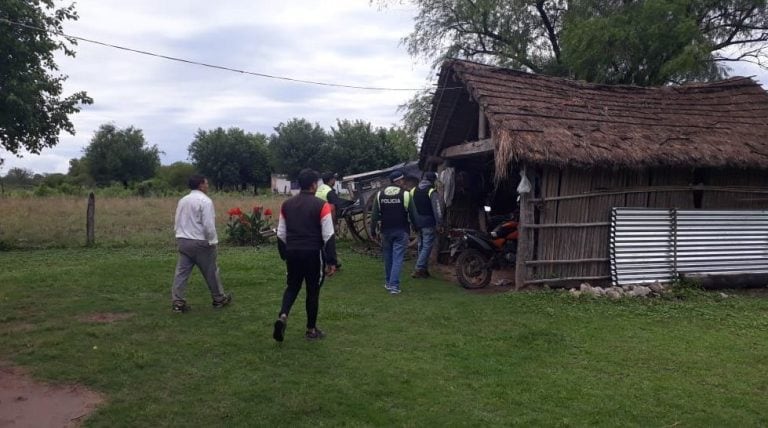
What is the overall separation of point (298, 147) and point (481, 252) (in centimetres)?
4168

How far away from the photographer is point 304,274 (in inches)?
243

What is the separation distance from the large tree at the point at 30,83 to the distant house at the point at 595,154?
9.01 metres

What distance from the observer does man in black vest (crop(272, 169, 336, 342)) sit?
20.1ft

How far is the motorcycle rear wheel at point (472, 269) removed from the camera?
32.5 feet

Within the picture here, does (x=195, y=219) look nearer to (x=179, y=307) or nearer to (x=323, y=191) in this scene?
(x=179, y=307)

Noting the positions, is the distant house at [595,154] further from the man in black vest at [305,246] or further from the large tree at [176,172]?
the large tree at [176,172]

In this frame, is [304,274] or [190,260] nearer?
[304,274]

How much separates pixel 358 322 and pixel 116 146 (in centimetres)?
4961

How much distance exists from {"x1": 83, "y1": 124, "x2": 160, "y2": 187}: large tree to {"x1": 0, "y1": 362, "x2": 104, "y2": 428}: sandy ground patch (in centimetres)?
5001

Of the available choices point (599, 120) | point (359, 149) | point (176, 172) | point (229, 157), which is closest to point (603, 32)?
point (599, 120)

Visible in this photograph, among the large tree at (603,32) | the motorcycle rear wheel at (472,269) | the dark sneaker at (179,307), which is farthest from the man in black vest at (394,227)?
the large tree at (603,32)

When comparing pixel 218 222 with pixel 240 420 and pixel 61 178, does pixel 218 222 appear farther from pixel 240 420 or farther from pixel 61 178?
pixel 61 178

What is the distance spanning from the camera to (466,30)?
2334 cm

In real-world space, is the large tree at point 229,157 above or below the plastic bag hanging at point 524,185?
above
